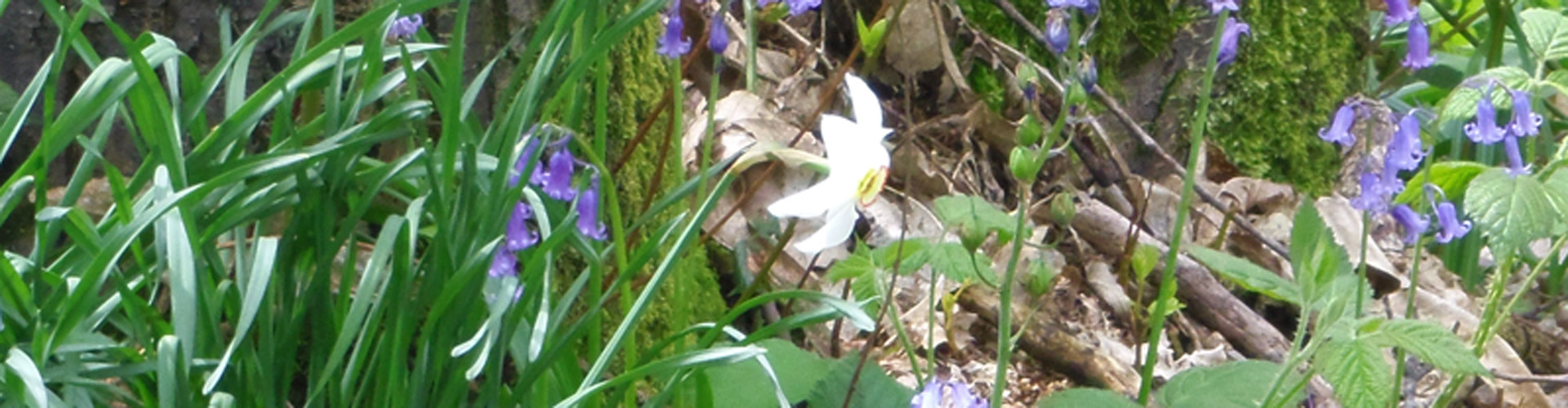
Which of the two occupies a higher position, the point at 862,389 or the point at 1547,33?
the point at 1547,33

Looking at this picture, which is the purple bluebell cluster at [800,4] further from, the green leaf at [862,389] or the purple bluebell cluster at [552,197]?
the green leaf at [862,389]

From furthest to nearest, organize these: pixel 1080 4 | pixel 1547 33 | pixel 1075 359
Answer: pixel 1075 359
pixel 1547 33
pixel 1080 4

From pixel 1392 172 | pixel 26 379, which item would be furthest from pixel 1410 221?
pixel 26 379

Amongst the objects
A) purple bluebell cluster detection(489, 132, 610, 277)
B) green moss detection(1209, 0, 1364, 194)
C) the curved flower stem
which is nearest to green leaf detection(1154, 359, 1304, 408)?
the curved flower stem

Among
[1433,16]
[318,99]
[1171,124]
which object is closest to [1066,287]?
[1171,124]

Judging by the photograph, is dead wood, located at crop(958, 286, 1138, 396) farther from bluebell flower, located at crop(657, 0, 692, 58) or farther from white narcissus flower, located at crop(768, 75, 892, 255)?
white narcissus flower, located at crop(768, 75, 892, 255)

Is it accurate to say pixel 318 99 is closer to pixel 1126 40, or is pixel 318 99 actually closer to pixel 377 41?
pixel 377 41

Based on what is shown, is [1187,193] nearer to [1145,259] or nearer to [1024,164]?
[1024,164]

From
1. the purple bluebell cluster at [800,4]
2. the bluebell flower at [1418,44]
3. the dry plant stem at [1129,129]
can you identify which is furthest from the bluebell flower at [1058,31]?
the dry plant stem at [1129,129]
